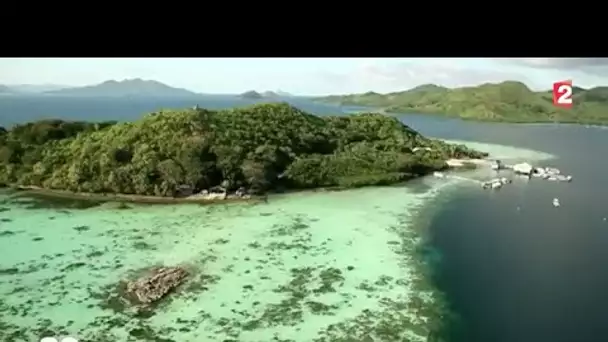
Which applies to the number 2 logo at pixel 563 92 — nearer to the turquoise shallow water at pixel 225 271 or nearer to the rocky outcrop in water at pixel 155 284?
the turquoise shallow water at pixel 225 271

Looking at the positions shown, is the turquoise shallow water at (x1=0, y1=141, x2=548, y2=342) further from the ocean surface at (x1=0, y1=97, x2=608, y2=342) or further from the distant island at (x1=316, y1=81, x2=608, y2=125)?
the distant island at (x1=316, y1=81, x2=608, y2=125)

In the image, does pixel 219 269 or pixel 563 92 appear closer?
pixel 563 92

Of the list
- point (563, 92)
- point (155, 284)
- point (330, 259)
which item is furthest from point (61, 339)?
point (563, 92)

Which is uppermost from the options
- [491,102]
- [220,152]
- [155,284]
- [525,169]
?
[491,102]

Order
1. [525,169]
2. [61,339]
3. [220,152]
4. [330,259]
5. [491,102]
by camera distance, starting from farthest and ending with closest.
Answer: [220,152] → [491,102] → [525,169] → [330,259] → [61,339]

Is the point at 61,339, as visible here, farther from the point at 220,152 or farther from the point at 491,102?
the point at 491,102

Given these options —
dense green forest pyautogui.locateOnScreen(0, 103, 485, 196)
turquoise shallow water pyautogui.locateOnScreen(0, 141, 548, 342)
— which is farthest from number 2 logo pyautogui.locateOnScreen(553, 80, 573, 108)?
dense green forest pyautogui.locateOnScreen(0, 103, 485, 196)
